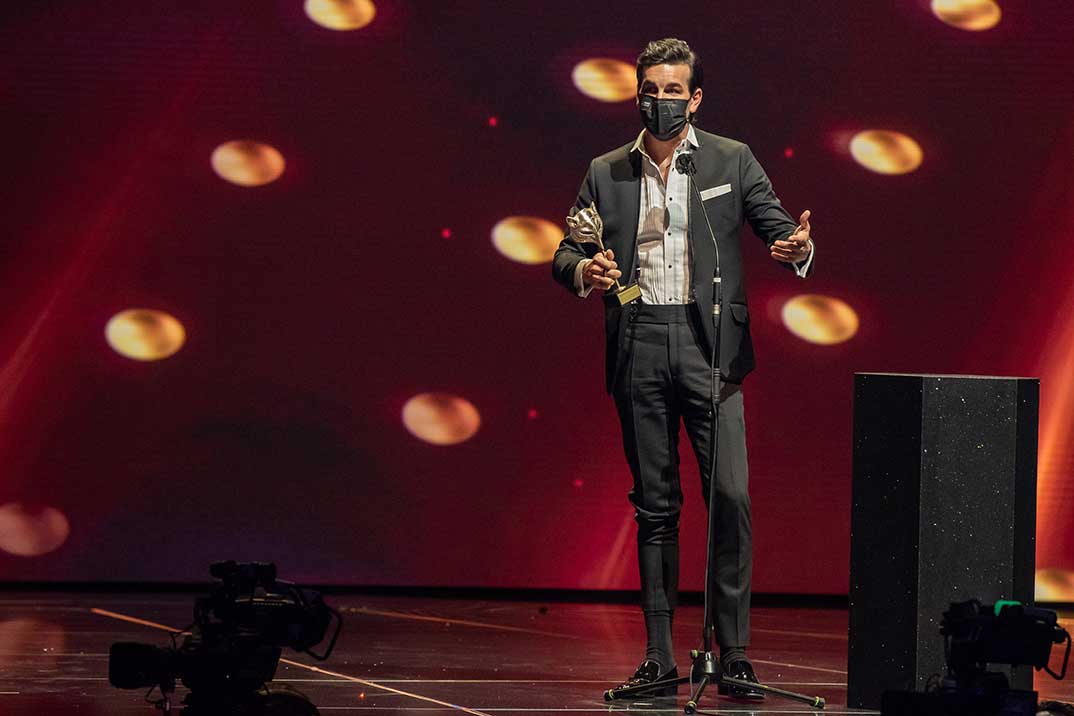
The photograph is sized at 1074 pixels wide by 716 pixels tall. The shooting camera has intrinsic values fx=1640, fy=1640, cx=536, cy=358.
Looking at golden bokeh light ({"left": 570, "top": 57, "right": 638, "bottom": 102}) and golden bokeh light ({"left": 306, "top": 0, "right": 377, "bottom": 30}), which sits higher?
golden bokeh light ({"left": 306, "top": 0, "right": 377, "bottom": 30})

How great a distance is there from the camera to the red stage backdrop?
18.3ft

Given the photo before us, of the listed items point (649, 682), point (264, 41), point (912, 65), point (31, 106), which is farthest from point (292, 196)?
point (649, 682)

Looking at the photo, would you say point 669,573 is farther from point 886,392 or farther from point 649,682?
point 886,392

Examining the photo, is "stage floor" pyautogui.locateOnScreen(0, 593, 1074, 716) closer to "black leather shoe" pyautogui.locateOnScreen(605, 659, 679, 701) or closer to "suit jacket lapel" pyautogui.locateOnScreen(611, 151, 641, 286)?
"black leather shoe" pyautogui.locateOnScreen(605, 659, 679, 701)

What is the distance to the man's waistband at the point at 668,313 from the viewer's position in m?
3.55

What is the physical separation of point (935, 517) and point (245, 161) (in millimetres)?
3068

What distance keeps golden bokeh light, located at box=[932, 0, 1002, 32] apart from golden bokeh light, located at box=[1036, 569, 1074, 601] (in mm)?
1921

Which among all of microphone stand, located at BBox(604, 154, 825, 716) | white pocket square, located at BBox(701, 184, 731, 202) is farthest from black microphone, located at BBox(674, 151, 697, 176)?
white pocket square, located at BBox(701, 184, 731, 202)

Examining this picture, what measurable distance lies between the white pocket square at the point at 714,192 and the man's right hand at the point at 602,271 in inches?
12.2

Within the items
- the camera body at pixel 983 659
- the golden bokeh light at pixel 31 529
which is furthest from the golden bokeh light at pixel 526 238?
the camera body at pixel 983 659

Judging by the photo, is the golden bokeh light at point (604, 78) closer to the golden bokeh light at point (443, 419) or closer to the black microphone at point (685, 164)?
the golden bokeh light at point (443, 419)

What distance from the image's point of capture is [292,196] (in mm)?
5605

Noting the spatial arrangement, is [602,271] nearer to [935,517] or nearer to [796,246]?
[796,246]

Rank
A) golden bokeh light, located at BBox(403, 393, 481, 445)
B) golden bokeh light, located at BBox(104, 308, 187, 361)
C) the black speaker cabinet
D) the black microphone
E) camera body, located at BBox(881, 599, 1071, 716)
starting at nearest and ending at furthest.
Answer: camera body, located at BBox(881, 599, 1071, 716), the black speaker cabinet, the black microphone, golden bokeh light, located at BBox(104, 308, 187, 361), golden bokeh light, located at BBox(403, 393, 481, 445)
